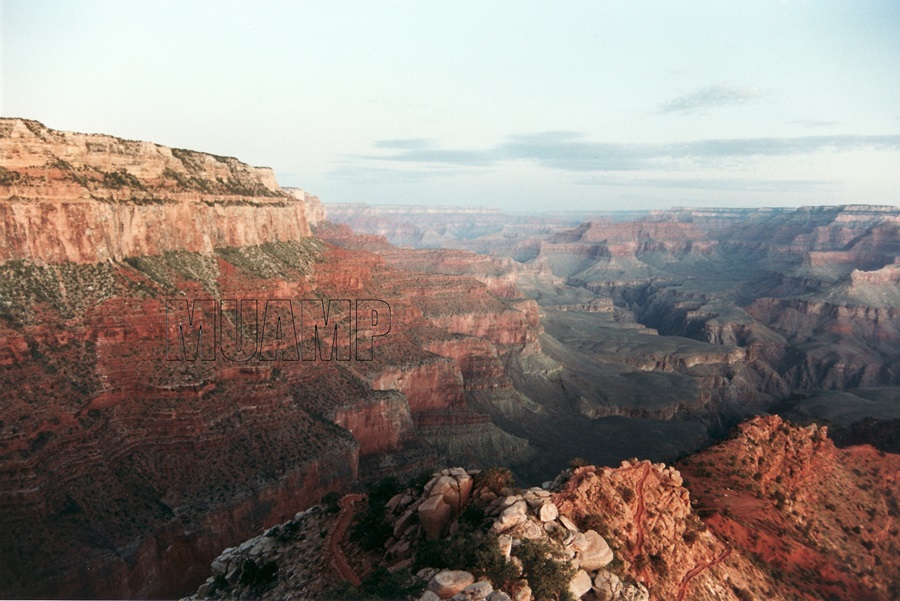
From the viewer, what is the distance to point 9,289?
34.2 meters

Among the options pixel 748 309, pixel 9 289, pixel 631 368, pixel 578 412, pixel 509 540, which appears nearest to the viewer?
pixel 509 540

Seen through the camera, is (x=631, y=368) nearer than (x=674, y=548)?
No

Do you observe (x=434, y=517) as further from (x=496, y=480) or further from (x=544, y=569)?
(x=544, y=569)

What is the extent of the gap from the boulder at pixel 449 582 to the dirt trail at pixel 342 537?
14.5ft

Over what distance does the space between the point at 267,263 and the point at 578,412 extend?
50201 millimetres

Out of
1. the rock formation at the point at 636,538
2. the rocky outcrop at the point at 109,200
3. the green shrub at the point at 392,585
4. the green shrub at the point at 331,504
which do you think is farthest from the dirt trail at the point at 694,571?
the rocky outcrop at the point at 109,200

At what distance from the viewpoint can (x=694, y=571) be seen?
59.2ft

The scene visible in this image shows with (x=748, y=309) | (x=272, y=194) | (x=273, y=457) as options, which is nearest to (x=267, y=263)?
(x=272, y=194)

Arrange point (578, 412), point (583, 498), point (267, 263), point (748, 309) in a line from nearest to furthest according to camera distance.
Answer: point (583, 498), point (267, 263), point (578, 412), point (748, 309)

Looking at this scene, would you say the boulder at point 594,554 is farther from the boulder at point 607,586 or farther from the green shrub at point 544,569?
the green shrub at point 544,569

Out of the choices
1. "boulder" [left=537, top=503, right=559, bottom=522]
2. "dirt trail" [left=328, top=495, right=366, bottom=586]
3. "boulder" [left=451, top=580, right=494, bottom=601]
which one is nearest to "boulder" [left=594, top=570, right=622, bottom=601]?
"boulder" [left=537, top=503, right=559, bottom=522]

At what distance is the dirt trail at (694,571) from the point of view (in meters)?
17.1

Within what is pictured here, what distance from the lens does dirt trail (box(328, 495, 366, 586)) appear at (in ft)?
60.3

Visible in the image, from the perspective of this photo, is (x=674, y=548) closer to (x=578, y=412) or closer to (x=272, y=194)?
(x=272, y=194)
